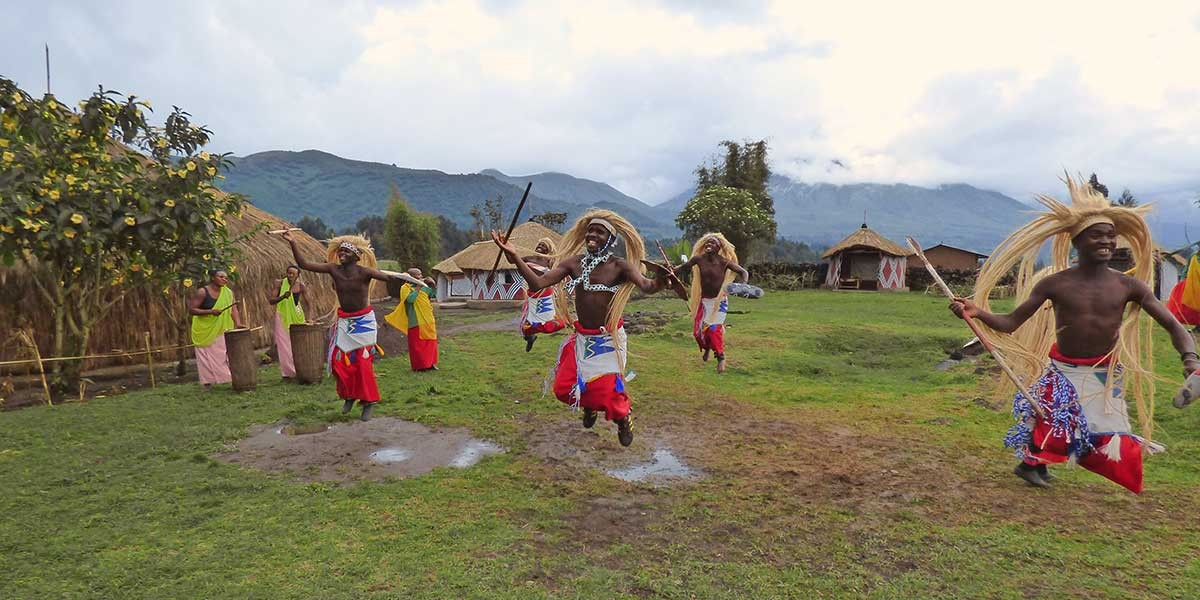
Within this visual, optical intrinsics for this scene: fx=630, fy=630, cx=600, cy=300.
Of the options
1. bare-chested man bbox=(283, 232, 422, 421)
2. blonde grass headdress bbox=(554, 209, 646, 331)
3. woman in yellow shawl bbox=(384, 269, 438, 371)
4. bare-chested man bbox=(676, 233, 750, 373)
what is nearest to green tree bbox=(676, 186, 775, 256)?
bare-chested man bbox=(676, 233, 750, 373)

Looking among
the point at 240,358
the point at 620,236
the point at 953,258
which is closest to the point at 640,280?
the point at 620,236

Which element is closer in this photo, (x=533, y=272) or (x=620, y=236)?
(x=533, y=272)

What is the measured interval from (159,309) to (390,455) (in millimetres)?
8019

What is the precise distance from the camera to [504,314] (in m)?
21.6

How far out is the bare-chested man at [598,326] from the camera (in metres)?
5.13

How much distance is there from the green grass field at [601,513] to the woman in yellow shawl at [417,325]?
6.60 feet

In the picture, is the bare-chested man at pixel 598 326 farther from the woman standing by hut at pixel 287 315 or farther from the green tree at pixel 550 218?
the green tree at pixel 550 218

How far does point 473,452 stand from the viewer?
5547 millimetres

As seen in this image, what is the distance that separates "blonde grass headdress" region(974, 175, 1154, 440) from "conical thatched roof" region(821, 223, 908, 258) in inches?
1125

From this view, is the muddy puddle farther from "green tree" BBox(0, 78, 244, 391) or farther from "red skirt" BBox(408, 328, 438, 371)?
"green tree" BBox(0, 78, 244, 391)

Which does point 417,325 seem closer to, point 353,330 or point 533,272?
point 353,330

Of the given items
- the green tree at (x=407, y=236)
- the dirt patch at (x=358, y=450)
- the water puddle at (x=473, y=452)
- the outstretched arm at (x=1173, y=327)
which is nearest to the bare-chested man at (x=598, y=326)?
the water puddle at (x=473, y=452)

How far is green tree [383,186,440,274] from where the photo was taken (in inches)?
1608

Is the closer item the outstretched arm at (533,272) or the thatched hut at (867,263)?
Answer: the outstretched arm at (533,272)
